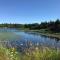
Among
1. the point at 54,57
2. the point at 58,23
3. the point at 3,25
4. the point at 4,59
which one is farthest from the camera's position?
the point at 3,25

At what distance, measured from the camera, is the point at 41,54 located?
629 centimetres

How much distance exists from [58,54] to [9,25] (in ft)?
464

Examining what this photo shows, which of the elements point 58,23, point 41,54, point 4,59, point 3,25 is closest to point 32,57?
point 41,54

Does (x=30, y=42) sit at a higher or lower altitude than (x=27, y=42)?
higher

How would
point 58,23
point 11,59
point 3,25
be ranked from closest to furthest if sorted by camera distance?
point 11,59
point 58,23
point 3,25

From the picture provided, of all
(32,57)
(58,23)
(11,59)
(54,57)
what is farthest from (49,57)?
(58,23)

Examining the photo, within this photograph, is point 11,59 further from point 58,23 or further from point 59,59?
point 58,23

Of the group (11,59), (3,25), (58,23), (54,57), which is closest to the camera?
(11,59)

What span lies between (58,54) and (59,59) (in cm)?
30

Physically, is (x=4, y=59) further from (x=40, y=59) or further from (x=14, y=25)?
(x=14, y=25)

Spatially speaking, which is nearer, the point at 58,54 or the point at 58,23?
the point at 58,54

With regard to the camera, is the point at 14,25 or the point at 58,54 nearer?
the point at 58,54

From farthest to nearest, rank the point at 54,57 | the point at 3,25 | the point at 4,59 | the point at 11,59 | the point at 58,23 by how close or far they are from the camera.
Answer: the point at 3,25 → the point at 58,23 → the point at 54,57 → the point at 11,59 → the point at 4,59

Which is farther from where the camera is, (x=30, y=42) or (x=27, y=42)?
(x=27, y=42)
